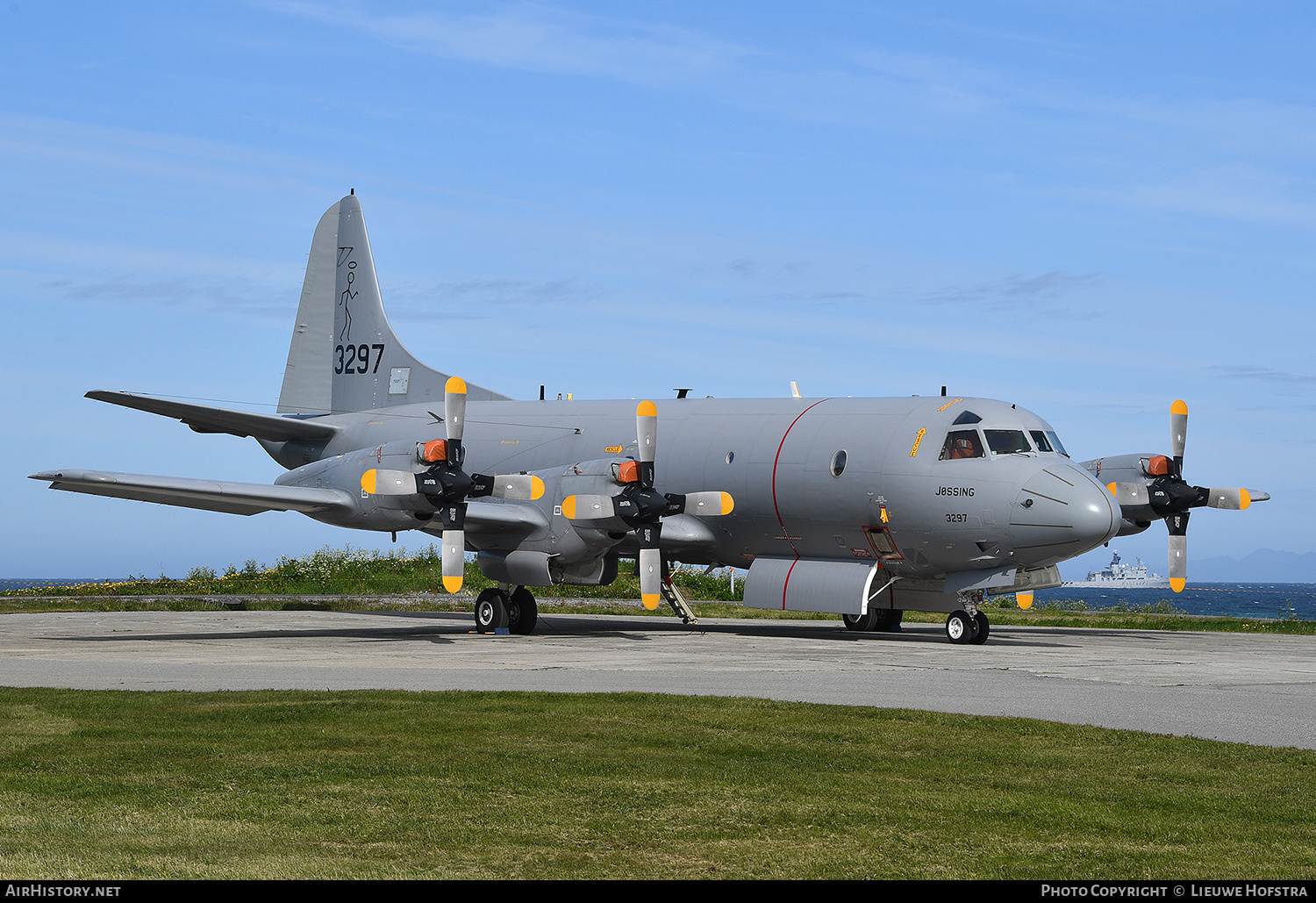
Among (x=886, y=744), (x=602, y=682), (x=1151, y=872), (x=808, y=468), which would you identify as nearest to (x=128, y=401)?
(x=808, y=468)

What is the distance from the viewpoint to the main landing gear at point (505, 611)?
2520 centimetres

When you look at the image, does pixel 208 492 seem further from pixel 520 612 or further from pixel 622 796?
pixel 622 796

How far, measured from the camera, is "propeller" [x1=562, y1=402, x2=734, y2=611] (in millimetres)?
23000

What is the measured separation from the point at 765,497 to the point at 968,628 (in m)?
4.44

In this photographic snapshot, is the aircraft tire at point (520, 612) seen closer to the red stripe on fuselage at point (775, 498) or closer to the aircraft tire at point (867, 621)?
the red stripe on fuselage at point (775, 498)

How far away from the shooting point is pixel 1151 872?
6.28m

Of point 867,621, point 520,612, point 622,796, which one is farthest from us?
point 867,621

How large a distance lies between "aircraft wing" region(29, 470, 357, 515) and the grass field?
1093 cm

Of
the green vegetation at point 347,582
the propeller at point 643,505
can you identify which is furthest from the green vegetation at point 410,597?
the propeller at point 643,505

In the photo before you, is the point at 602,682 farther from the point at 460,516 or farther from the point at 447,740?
the point at 460,516

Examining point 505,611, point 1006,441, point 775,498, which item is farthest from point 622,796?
point 505,611

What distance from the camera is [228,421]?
92.0 ft

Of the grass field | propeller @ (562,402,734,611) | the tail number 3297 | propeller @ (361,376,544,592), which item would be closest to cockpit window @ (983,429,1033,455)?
propeller @ (562,402,734,611)

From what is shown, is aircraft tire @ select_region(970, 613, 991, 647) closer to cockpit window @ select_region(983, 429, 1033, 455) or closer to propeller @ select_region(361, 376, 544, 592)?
cockpit window @ select_region(983, 429, 1033, 455)
